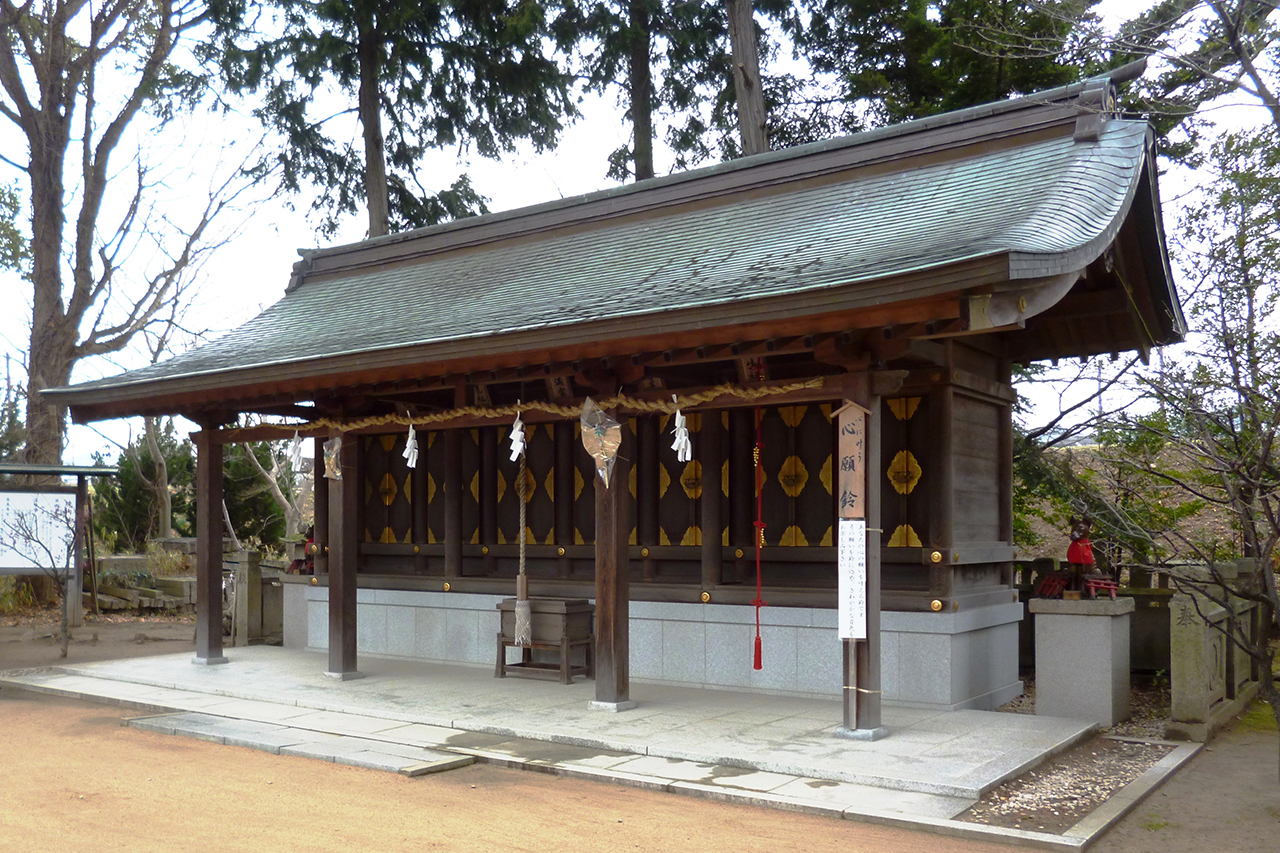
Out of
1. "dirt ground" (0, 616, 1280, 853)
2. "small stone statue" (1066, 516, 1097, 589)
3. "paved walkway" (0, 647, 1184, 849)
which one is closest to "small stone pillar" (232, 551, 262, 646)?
"paved walkway" (0, 647, 1184, 849)

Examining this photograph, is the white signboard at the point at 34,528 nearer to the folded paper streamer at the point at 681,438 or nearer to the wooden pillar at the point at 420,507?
the wooden pillar at the point at 420,507

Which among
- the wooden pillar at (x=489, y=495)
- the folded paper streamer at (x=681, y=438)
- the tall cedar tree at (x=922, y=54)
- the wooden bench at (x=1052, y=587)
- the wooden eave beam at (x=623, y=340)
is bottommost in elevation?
the wooden bench at (x=1052, y=587)

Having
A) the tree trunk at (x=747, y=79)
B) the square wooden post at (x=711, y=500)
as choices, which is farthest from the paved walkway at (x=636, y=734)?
the tree trunk at (x=747, y=79)

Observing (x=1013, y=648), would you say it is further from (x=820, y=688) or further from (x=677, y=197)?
(x=677, y=197)

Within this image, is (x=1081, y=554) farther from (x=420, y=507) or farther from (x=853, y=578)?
(x=420, y=507)

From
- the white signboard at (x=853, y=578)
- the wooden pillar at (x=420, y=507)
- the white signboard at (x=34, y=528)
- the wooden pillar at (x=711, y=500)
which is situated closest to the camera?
the white signboard at (x=853, y=578)

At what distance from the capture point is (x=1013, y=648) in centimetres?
1015

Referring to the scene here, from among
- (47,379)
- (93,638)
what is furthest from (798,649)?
(47,379)

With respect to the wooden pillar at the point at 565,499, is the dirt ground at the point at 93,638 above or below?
below

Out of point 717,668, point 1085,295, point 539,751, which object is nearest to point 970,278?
point 1085,295

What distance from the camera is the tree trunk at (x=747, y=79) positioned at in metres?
17.2

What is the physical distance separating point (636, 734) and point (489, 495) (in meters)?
4.60

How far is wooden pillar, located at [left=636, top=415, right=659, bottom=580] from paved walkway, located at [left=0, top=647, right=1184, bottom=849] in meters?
1.26

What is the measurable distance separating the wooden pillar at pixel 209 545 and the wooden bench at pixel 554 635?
11.8 feet
